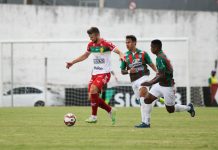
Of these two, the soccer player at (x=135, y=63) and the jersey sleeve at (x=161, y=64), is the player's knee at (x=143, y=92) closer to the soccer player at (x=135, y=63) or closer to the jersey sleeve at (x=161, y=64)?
the jersey sleeve at (x=161, y=64)

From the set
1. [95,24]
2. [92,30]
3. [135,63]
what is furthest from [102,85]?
[95,24]

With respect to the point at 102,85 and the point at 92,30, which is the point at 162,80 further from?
the point at 92,30

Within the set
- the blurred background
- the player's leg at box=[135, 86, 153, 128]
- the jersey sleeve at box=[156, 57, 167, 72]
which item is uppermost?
the blurred background

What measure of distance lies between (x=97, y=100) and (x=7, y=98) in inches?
682

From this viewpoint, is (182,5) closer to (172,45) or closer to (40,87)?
(172,45)

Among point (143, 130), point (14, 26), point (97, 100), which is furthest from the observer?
point (14, 26)

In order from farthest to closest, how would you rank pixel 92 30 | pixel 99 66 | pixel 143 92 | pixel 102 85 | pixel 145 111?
pixel 99 66 < pixel 102 85 < pixel 92 30 < pixel 143 92 < pixel 145 111

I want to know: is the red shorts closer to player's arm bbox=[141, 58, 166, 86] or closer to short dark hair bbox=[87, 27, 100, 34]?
short dark hair bbox=[87, 27, 100, 34]

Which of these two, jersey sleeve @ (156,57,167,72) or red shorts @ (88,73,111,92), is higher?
jersey sleeve @ (156,57,167,72)

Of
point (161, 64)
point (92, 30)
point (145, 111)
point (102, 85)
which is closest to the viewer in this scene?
point (161, 64)

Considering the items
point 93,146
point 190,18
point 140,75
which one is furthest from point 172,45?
point 93,146

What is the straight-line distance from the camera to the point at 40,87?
33.3 m

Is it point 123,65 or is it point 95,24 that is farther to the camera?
point 95,24

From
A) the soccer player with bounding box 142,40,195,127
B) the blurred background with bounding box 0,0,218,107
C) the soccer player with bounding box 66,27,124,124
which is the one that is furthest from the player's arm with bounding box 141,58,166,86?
the blurred background with bounding box 0,0,218,107
